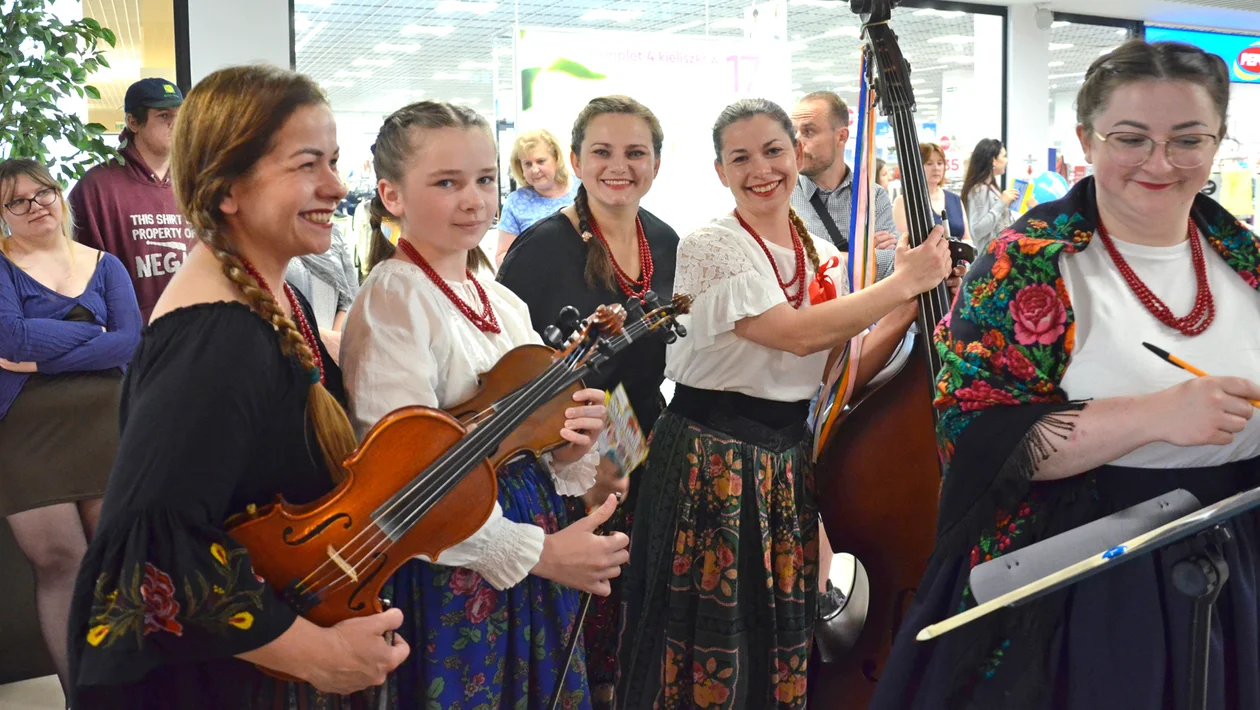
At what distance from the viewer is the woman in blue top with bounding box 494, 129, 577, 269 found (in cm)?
458

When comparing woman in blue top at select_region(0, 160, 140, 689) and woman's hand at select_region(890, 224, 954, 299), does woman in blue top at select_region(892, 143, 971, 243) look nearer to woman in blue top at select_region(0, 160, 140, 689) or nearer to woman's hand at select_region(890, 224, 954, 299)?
woman's hand at select_region(890, 224, 954, 299)

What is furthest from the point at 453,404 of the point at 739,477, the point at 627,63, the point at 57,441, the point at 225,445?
the point at 627,63

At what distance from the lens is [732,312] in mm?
2098

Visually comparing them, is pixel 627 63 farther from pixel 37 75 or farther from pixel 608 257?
pixel 608 257

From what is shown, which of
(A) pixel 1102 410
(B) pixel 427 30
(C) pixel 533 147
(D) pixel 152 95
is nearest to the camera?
(A) pixel 1102 410

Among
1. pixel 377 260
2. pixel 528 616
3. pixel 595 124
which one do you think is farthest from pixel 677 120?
pixel 528 616

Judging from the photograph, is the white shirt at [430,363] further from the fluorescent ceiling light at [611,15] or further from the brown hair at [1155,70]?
the fluorescent ceiling light at [611,15]

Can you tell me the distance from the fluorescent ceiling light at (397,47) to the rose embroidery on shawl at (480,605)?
546 cm

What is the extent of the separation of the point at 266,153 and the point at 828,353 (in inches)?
54.2

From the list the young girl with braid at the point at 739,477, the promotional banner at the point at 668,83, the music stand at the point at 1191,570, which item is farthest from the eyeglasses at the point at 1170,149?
the promotional banner at the point at 668,83

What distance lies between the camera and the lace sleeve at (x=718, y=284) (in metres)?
2.10

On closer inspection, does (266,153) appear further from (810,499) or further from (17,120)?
(17,120)

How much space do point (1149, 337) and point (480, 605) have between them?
3.31ft

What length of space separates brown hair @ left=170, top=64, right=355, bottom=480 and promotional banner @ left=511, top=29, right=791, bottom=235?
4.14 m
